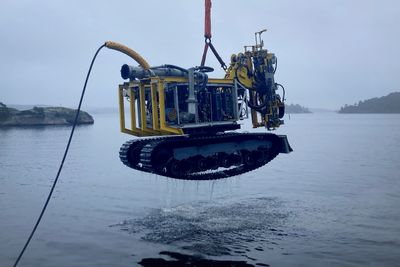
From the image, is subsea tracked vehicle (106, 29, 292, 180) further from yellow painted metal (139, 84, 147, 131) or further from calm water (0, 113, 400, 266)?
calm water (0, 113, 400, 266)

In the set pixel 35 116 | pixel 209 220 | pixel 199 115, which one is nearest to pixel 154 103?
pixel 199 115

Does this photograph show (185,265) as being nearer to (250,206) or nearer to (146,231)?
(146,231)

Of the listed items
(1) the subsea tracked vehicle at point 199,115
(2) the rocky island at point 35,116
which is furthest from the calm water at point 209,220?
(2) the rocky island at point 35,116

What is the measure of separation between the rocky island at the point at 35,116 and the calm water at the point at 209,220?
92080 mm

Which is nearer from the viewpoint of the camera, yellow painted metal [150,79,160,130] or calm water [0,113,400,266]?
yellow painted metal [150,79,160,130]

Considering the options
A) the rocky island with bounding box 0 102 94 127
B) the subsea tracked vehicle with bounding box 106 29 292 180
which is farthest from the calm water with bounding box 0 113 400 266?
the rocky island with bounding box 0 102 94 127

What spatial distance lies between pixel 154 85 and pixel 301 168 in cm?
2859

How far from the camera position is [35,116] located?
426 feet

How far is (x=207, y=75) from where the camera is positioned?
1639 cm

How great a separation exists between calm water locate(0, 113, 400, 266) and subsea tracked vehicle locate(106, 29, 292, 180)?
153 centimetres

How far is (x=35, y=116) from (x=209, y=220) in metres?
120

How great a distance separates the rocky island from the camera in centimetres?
12175

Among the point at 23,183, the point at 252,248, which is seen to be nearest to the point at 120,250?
the point at 252,248

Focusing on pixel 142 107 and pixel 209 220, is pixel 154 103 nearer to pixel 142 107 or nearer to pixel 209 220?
pixel 142 107
